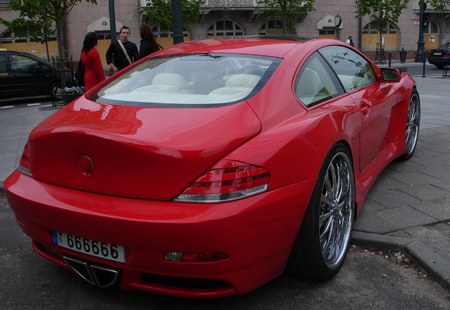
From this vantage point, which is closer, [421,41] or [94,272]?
[94,272]

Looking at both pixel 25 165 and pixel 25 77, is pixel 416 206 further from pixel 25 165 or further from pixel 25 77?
pixel 25 77

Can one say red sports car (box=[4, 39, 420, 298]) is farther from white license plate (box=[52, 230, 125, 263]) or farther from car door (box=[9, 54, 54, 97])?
car door (box=[9, 54, 54, 97])

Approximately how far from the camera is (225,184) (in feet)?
7.45

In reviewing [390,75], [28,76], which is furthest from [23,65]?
[390,75]

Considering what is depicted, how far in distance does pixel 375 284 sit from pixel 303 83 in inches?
50.9

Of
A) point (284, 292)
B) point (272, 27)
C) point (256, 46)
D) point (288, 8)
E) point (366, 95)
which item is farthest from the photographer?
point (272, 27)

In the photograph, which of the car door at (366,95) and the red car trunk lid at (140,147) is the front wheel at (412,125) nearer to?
the car door at (366,95)

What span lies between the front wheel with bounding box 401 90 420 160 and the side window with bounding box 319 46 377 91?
1.14 meters

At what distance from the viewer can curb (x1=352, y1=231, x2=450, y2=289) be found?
293cm

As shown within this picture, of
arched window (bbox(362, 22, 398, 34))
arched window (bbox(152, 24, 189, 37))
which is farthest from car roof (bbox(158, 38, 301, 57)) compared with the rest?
arched window (bbox(362, 22, 398, 34))

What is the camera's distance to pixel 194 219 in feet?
7.16

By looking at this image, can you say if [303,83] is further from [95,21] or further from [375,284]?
[95,21]

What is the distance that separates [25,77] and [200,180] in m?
12.8

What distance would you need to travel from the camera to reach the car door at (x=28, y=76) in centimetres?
1359
